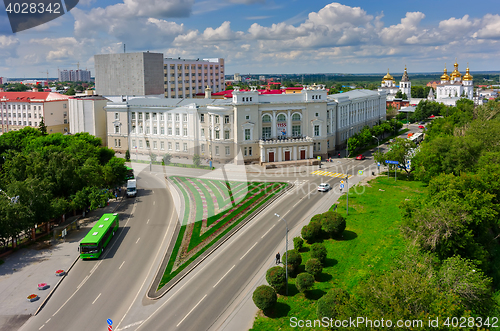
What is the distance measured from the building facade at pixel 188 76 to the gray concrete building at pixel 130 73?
647cm

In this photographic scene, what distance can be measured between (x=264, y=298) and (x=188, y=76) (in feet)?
435

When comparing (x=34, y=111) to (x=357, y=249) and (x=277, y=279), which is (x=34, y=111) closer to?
(x=357, y=249)

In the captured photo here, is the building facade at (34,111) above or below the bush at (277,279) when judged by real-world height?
above

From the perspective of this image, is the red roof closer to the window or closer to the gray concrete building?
the gray concrete building

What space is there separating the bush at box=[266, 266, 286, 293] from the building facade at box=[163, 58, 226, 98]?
384 feet

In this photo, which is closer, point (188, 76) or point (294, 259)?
point (294, 259)

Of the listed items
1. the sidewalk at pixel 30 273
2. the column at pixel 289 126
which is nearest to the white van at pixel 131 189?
the sidewalk at pixel 30 273

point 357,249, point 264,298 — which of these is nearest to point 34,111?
point 357,249

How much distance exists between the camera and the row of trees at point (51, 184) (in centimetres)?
4497

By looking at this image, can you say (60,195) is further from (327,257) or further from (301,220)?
(327,257)

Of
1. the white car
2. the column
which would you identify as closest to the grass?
the white car

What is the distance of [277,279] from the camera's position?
118ft

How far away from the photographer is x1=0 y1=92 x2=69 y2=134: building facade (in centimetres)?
11725

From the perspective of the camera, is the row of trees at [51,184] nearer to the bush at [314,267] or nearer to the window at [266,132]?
the bush at [314,267]
